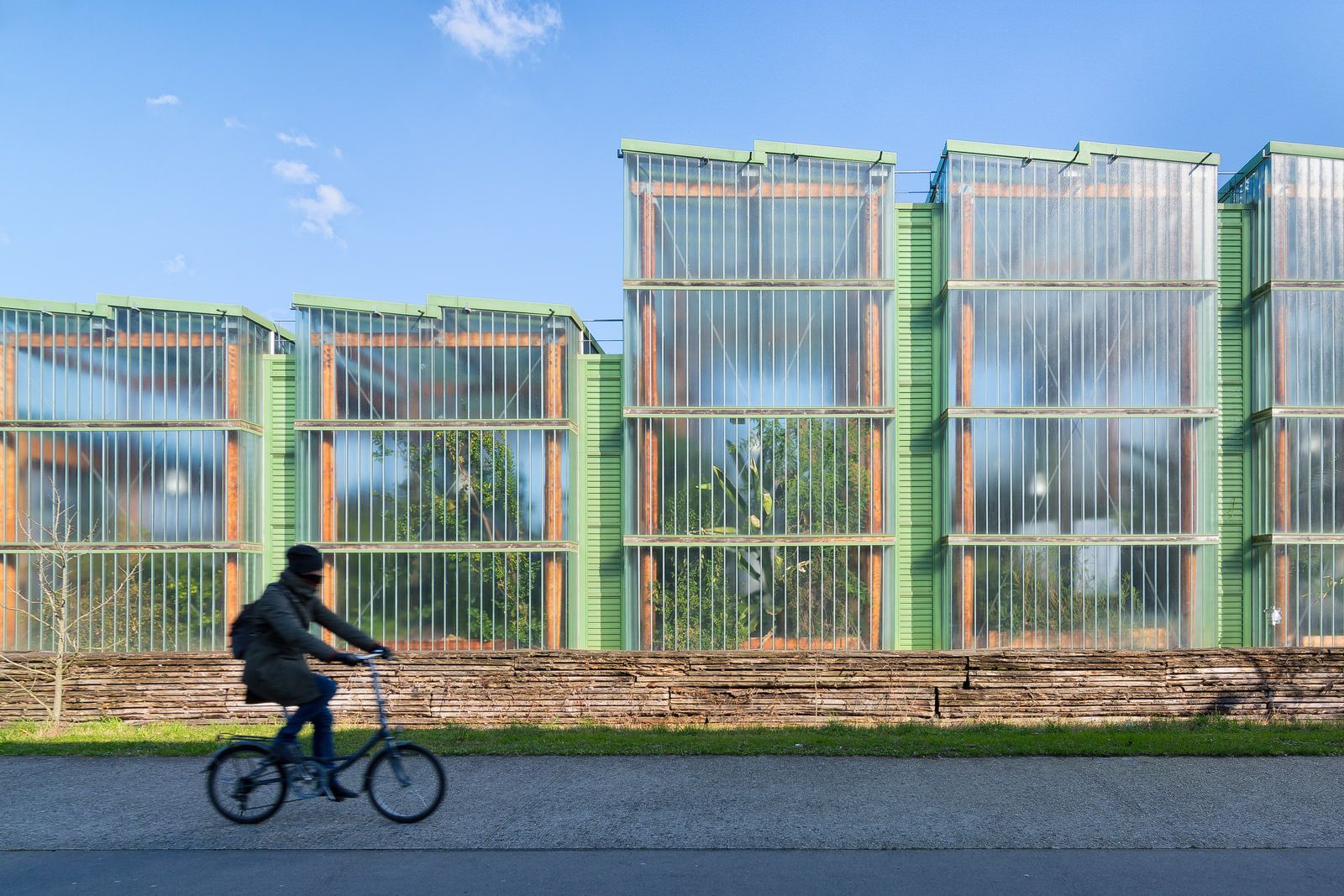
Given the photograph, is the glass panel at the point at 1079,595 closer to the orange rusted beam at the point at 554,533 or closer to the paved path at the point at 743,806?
the orange rusted beam at the point at 554,533

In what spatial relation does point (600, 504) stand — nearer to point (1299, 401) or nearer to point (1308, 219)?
point (1299, 401)

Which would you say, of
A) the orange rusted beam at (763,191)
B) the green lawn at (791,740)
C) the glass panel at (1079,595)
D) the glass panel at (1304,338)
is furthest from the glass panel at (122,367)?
the glass panel at (1304,338)

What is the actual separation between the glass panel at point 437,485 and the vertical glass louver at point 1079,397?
6.83m

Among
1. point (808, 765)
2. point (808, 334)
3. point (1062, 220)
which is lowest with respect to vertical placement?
point (808, 765)

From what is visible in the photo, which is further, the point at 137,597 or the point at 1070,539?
the point at 137,597

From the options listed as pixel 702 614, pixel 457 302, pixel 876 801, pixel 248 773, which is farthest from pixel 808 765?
pixel 457 302

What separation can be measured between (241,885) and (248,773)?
1440 mm

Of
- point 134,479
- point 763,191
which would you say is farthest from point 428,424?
point 763,191

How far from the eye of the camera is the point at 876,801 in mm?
7508

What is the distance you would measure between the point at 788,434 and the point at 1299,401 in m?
8.51

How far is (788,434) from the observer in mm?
17719

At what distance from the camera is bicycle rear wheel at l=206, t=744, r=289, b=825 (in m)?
6.98

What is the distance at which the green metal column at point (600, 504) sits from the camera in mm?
18359

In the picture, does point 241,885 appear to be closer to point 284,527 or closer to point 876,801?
point 876,801
